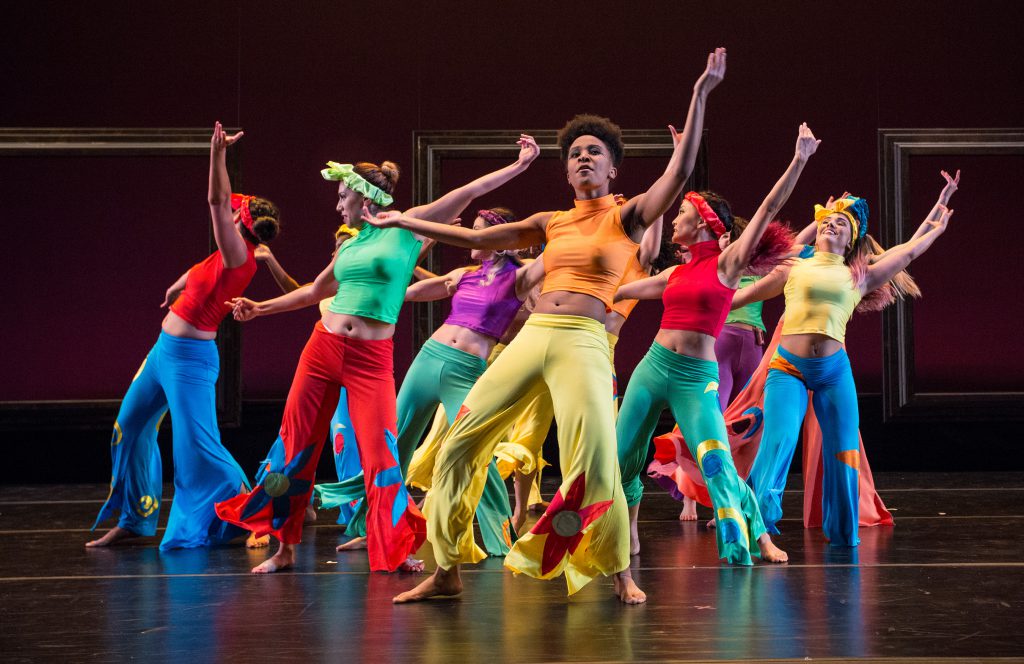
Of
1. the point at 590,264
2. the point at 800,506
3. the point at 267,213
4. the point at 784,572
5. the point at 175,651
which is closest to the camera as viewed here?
the point at 175,651

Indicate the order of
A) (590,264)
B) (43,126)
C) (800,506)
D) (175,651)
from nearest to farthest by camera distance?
1. (175,651)
2. (590,264)
3. (800,506)
4. (43,126)

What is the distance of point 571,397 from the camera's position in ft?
10.2

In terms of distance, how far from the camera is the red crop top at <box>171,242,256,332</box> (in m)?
4.63

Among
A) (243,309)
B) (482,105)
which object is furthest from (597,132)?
(482,105)

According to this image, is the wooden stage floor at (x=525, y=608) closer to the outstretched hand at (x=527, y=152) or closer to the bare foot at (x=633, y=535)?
the bare foot at (x=633, y=535)


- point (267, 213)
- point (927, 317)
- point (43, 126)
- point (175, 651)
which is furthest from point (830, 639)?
point (43, 126)

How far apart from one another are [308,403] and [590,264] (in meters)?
1.20

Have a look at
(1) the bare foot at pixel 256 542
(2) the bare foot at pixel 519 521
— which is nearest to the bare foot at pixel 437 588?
(1) the bare foot at pixel 256 542

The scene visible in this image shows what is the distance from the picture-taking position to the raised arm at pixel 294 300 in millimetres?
4285

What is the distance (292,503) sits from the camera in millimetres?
3893

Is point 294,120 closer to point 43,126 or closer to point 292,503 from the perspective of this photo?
point 43,126

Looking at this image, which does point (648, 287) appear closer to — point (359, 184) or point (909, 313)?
point (359, 184)

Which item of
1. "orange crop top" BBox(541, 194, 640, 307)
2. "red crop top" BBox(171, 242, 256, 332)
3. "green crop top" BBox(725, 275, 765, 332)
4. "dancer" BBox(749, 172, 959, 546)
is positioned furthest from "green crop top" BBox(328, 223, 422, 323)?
"green crop top" BBox(725, 275, 765, 332)

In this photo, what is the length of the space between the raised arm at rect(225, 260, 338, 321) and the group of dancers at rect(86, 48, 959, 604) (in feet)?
0.04
